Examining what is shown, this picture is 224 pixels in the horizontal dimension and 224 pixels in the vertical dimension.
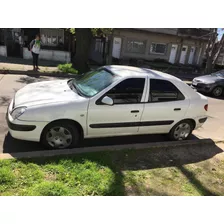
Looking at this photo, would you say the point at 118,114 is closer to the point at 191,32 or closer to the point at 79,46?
the point at 79,46

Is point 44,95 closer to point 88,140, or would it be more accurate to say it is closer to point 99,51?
point 88,140

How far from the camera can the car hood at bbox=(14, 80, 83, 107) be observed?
385cm

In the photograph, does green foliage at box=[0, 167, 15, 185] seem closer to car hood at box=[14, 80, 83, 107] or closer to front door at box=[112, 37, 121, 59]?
car hood at box=[14, 80, 83, 107]

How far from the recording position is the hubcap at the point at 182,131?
496 cm

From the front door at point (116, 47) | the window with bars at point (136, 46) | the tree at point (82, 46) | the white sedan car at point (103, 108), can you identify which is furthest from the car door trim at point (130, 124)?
the window with bars at point (136, 46)

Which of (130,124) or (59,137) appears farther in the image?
(130,124)

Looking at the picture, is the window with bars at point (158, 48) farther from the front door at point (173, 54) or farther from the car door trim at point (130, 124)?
the car door trim at point (130, 124)

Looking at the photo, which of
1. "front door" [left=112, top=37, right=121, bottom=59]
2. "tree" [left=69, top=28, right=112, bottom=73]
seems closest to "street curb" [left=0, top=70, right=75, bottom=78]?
"tree" [left=69, top=28, right=112, bottom=73]

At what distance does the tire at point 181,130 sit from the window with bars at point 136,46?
16.5 m

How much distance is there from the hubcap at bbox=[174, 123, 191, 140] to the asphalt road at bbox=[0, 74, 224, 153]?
30 cm

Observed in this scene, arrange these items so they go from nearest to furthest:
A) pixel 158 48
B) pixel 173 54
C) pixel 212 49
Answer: pixel 212 49 < pixel 158 48 < pixel 173 54

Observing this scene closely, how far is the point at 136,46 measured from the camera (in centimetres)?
2097

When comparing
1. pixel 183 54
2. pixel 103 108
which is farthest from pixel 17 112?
pixel 183 54

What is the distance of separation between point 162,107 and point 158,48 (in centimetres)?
1858
